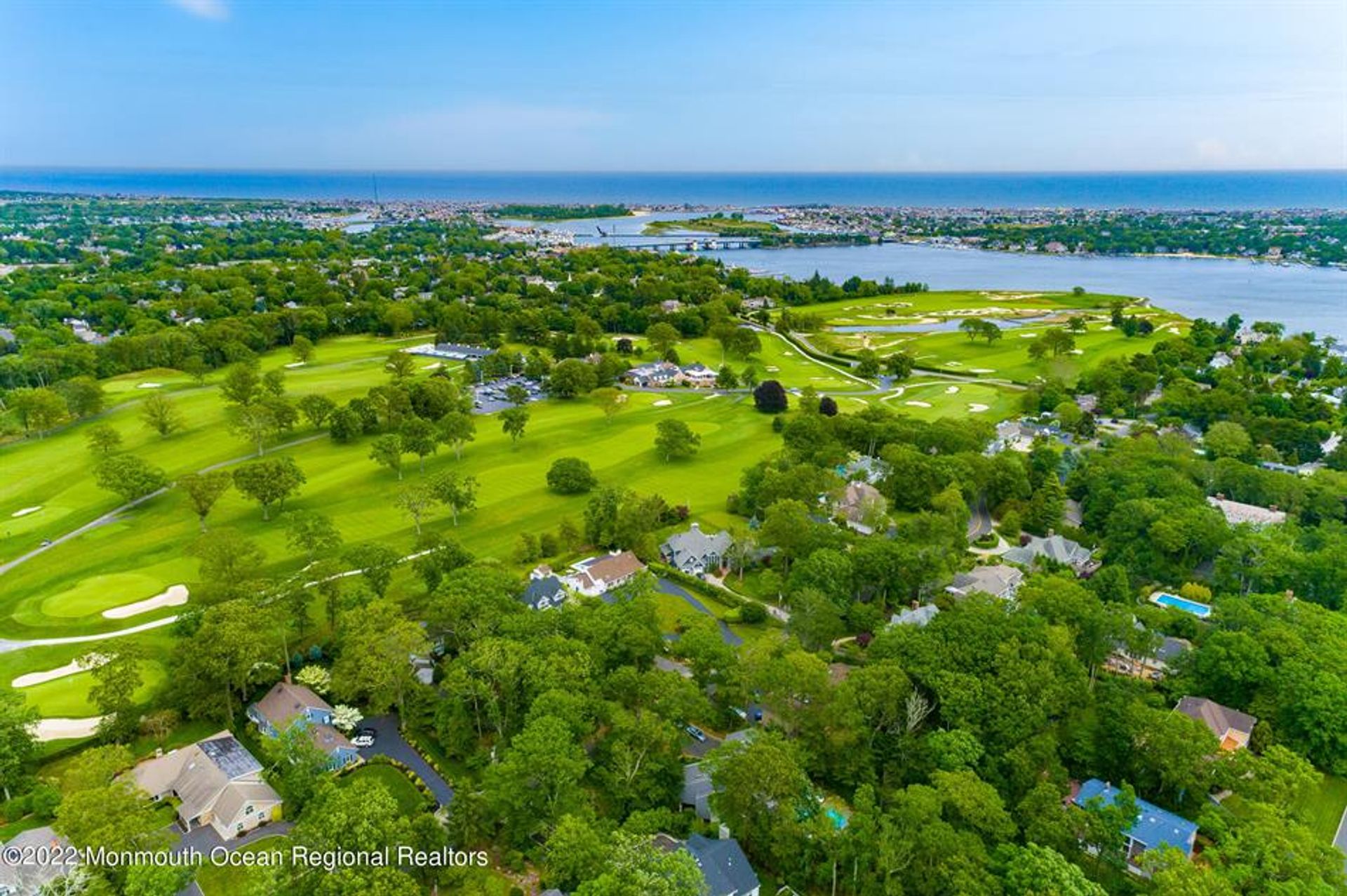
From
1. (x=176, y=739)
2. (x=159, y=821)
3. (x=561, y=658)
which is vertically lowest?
(x=176, y=739)

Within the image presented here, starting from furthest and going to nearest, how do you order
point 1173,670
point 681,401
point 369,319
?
1. point 369,319
2. point 681,401
3. point 1173,670

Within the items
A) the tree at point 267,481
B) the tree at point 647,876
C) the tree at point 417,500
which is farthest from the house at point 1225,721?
the tree at point 267,481

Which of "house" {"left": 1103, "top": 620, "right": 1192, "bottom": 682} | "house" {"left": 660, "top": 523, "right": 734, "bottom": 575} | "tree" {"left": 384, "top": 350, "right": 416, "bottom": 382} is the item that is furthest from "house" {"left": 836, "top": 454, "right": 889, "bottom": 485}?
"tree" {"left": 384, "top": 350, "right": 416, "bottom": 382}

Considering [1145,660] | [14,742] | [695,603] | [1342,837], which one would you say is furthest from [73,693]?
[1342,837]

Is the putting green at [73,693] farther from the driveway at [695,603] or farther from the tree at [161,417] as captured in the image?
the tree at [161,417]

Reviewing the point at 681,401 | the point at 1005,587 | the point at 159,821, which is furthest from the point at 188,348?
the point at 1005,587

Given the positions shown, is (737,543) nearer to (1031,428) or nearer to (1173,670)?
(1173,670)

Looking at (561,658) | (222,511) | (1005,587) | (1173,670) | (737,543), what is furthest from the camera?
(222,511)
